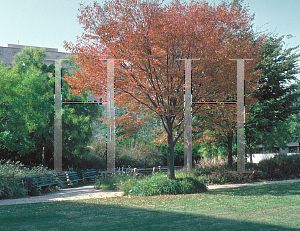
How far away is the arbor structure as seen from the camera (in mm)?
11016

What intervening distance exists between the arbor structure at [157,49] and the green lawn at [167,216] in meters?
4.38

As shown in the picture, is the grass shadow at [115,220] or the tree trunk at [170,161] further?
the tree trunk at [170,161]

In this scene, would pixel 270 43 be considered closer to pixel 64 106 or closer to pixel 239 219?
pixel 64 106

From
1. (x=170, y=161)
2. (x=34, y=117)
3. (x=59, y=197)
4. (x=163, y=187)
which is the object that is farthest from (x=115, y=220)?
(x=34, y=117)

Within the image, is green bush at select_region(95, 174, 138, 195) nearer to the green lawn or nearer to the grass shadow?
the green lawn

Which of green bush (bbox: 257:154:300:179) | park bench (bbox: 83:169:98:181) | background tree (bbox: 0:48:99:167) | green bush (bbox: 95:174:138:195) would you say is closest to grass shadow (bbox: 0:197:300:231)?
green bush (bbox: 95:174:138:195)

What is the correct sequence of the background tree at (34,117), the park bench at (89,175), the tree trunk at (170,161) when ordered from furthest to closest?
1. the park bench at (89,175)
2. the background tree at (34,117)
3. the tree trunk at (170,161)

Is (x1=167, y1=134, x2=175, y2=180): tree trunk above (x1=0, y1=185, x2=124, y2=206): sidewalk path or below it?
above

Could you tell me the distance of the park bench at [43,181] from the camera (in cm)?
1279

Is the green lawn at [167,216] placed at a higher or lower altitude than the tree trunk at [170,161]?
lower

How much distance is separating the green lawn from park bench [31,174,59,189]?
4.51m

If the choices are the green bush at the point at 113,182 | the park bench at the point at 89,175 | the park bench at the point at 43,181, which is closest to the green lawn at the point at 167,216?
the green bush at the point at 113,182

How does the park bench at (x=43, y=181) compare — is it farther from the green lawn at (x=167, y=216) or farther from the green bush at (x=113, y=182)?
the green lawn at (x=167, y=216)

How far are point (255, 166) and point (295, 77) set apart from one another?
626 centimetres
